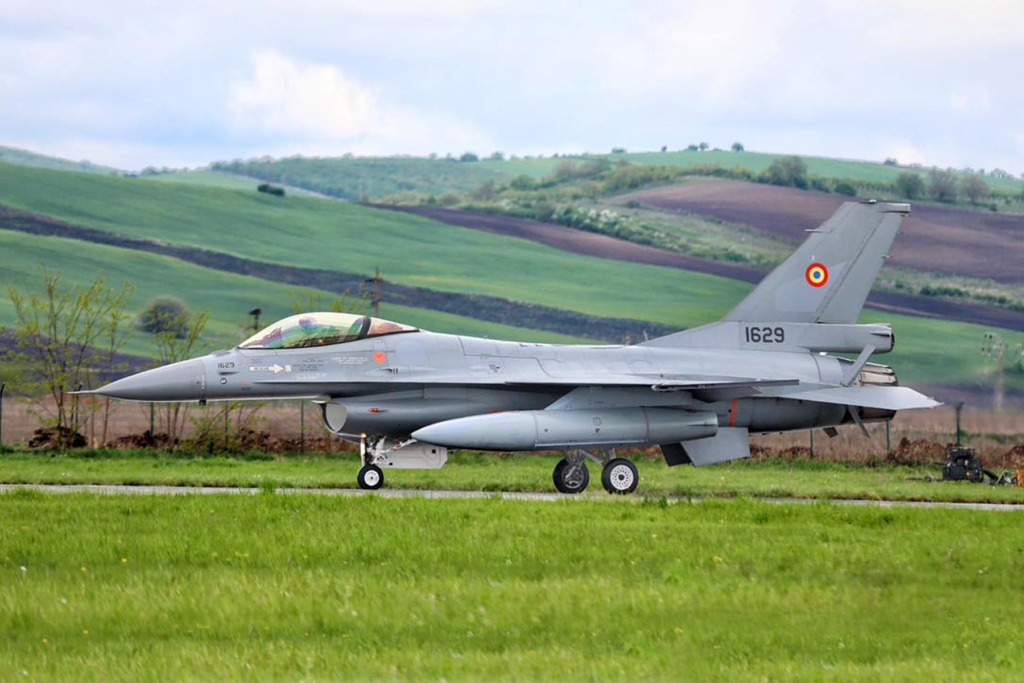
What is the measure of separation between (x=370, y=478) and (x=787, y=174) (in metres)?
Result: 68.2

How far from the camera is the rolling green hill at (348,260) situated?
68.5 meters

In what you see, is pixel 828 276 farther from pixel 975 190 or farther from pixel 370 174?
pixel 370 174

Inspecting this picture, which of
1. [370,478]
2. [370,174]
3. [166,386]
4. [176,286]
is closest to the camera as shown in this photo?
[166,386]

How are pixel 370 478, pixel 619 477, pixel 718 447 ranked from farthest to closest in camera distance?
pixel 718 447 → pixel 619 477 → pixel 370 478

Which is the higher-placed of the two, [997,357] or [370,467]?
[997,357]

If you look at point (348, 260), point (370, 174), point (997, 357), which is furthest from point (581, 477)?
point (370, 174)

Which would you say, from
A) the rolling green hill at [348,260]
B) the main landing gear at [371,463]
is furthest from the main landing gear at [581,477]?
the rolling green hill at [348,260]

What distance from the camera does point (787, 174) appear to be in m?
86.1

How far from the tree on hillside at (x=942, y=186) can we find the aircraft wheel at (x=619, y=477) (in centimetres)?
5888

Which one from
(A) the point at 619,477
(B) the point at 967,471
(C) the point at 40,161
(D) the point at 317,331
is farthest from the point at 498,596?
(C) the point at 40,161

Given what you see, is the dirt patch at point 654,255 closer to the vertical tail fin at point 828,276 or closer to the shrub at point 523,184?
the shrub at point 523,184

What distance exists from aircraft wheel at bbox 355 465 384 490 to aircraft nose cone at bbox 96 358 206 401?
2695 mm

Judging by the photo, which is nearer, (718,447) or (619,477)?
(619,477)

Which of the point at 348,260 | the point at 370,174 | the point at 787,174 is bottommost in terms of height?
the point at 348,260
